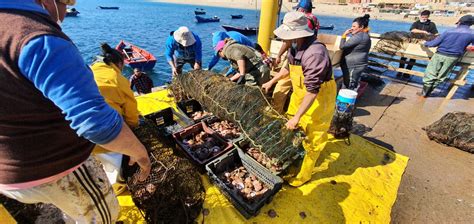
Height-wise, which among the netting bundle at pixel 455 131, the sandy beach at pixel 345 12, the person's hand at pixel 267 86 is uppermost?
the person's hand at pixel 267 86

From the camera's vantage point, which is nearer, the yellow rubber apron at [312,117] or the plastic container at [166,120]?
the yellow rubber apron at [312,117]

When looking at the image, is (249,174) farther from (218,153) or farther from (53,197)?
(53,197)

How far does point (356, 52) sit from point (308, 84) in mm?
3343

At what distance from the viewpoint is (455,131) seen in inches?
148

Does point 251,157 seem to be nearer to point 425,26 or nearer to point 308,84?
point 308,84

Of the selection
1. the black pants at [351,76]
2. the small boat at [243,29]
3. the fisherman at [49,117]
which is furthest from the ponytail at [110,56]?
the small boat at [243,29]

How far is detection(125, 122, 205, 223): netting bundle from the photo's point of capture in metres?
2.05

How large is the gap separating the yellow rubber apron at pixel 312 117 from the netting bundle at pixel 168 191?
4.23 ft

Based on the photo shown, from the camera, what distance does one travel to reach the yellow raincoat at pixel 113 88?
221 centimetres

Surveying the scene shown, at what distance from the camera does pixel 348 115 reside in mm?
3607

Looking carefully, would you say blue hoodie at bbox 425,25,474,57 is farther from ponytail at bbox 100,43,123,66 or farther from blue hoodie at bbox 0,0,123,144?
blue hoodie at bbox 0,0,123,144

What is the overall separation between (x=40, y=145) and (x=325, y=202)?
2724 millimetres

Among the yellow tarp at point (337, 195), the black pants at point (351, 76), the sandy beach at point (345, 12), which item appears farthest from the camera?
the sandy beach at point (345, 12)

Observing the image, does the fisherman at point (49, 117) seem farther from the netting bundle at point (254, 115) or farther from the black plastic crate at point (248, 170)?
the netting bundle at point (254, 115)
